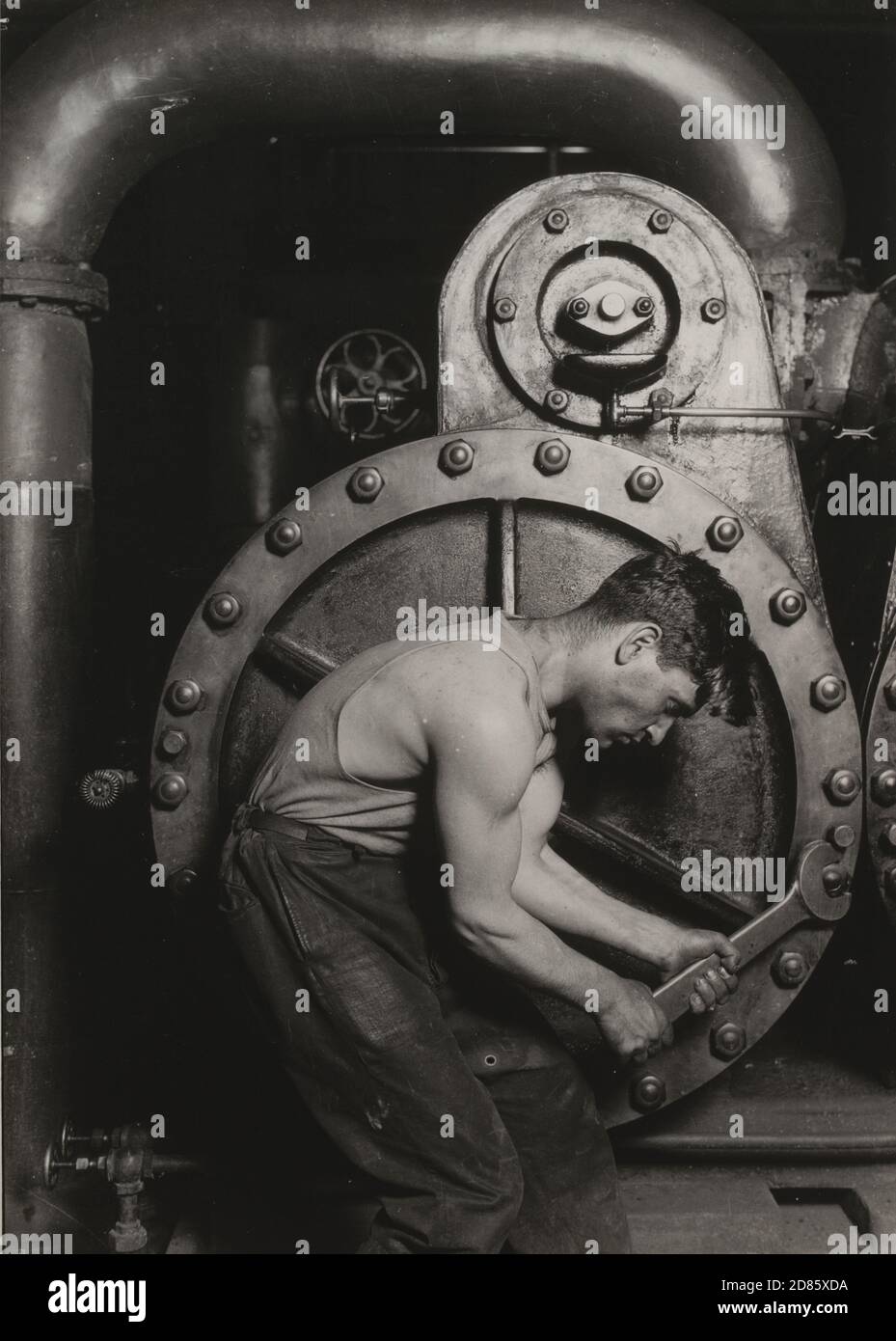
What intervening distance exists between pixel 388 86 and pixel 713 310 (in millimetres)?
877

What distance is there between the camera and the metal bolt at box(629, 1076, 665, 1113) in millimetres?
2502

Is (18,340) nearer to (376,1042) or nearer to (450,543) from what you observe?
A: (450,543)

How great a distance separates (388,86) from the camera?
279cm

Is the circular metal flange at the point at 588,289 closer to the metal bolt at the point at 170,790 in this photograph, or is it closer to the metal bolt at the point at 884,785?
the metal bolt at the point at 884,785

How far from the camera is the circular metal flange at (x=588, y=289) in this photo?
257 centimetres

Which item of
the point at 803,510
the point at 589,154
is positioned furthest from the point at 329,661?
the point at 589,154

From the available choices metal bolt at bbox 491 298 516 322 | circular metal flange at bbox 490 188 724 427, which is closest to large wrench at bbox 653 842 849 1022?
circular metal flange at bbox 490 188 724 427

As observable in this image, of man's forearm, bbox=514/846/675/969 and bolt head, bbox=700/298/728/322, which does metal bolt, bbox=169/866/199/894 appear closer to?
man's forearm, bbox=514/846/675/969

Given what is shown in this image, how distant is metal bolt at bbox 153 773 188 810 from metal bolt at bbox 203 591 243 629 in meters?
0.30

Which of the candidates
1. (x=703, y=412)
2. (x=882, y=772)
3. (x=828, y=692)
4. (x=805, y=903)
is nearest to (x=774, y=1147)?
(x=805, y=903)

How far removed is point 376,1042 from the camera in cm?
210

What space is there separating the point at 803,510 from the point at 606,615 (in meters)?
0.71

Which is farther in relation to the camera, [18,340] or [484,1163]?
[18,340]

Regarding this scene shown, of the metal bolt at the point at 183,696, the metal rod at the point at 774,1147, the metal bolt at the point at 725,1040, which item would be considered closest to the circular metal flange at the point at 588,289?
the metal bolt at the point at 183,696
